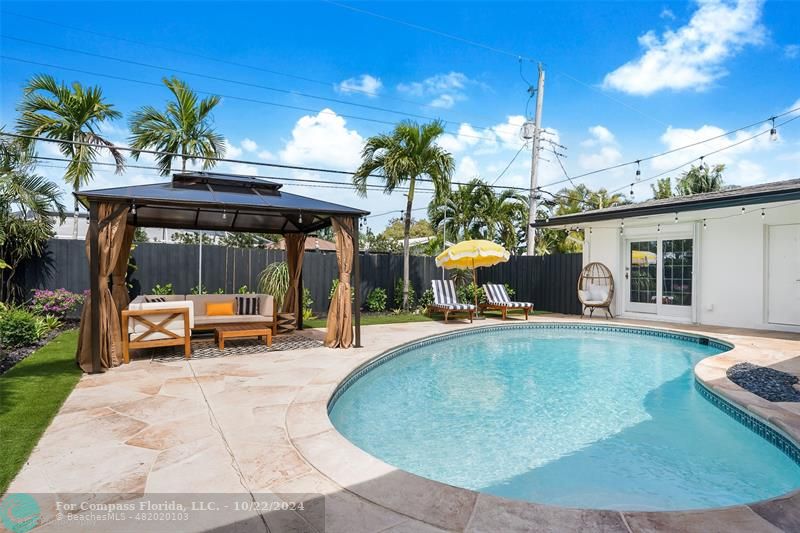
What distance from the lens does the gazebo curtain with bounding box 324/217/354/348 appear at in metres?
7.09

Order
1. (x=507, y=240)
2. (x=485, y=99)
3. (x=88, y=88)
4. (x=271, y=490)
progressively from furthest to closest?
(x=507, y=240) → (x=485, y=99) → (x=88, y=88) → (x=271, y=490)

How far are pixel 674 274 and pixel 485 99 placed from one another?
8820mm

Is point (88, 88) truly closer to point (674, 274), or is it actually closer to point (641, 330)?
point (641, 330)

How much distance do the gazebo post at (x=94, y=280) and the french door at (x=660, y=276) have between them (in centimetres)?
1229

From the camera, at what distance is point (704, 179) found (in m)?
18.6

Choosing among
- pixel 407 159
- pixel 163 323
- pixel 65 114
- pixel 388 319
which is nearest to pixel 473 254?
pixel 388 319

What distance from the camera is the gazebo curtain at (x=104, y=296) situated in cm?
548

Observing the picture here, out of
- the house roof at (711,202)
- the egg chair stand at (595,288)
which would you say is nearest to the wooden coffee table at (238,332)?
the house roof at (711,202)

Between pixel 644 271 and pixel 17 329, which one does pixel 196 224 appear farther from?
pixel 644 271

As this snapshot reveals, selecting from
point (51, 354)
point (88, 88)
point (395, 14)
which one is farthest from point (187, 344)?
point (395, 14)

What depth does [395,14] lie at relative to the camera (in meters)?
12.5

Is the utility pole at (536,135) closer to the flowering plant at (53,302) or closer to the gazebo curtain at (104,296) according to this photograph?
the gazebo curtain at (104,296)

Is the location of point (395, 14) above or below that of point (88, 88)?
above

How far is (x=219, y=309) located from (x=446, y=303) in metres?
5.64
